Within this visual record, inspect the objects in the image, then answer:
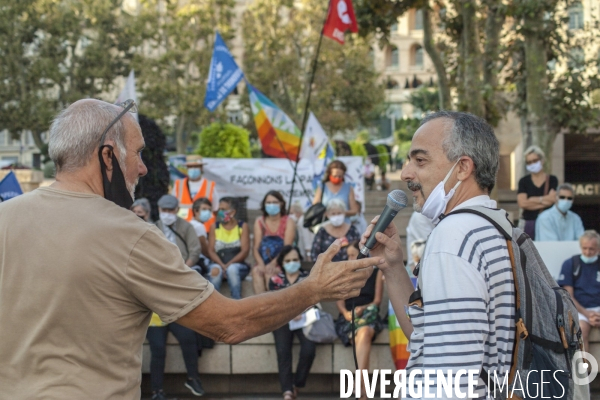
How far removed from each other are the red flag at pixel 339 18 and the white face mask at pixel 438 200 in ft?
36.2

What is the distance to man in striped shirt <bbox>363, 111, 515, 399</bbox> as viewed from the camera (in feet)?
8.38

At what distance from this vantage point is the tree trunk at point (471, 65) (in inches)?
532

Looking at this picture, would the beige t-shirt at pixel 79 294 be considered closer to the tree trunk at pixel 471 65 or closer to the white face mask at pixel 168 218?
the white face mask at pixel 168 218

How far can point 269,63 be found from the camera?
3838 centimetres

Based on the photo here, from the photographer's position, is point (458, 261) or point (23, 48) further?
point (23, 48)

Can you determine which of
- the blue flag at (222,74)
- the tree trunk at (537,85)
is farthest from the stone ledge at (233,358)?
the tree trunk at (537,85)

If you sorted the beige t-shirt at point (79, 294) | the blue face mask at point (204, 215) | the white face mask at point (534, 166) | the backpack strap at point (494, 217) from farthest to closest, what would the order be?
the blue face mask at point (204, 215) < the white face mask at point (534, 166) < the beige t-shirt at point (79, 294) < the backpack strap at point (494, 217)

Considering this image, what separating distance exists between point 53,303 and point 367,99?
3936cm

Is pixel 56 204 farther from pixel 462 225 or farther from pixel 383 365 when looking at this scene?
pixel 383 365

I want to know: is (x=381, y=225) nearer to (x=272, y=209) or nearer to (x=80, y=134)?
(x=80, y=134)

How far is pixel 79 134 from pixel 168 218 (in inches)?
234

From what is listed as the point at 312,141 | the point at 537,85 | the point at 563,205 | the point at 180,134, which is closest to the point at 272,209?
the point at 563,205

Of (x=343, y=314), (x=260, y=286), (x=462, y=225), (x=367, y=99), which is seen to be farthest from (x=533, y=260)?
(x=367, y=99)

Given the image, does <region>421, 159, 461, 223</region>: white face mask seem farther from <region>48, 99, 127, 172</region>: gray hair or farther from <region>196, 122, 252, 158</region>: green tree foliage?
<region>196, 122, 252, 158</region>: green tree foliage
